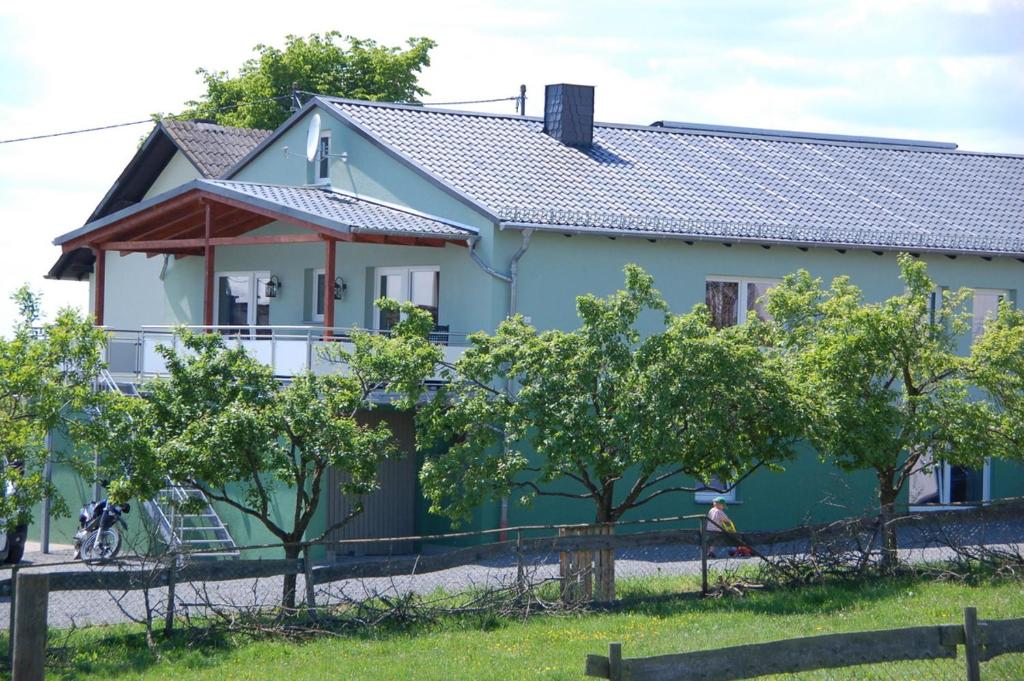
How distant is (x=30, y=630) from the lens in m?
9.34

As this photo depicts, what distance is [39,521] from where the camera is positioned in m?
25.6

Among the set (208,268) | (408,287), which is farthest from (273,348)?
(408,287)

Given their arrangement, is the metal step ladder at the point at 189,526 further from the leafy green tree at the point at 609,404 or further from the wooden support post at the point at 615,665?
the wooden support post at the point at 615,665

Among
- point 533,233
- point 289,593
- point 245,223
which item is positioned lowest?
point 289,593

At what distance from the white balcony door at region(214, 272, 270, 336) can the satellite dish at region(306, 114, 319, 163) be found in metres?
2.80

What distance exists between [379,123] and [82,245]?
6142 mm

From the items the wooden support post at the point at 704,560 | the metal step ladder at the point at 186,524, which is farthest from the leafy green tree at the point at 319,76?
the wooden support post at the point at 704,560

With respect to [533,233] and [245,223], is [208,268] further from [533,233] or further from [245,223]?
[533,233]

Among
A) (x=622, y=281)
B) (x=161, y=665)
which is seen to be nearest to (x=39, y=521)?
(x=622, y=281)

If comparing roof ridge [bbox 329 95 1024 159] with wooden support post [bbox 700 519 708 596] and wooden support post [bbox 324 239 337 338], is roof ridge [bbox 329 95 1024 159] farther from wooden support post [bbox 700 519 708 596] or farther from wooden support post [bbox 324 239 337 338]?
wooden support post [bbox 700 519 708 596]

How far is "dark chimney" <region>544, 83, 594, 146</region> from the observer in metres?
27.0

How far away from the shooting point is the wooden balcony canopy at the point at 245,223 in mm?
22469

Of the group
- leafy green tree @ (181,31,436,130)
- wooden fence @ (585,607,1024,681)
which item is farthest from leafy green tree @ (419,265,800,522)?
leafy green tree @ (181,31,436,130)

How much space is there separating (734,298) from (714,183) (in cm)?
269
